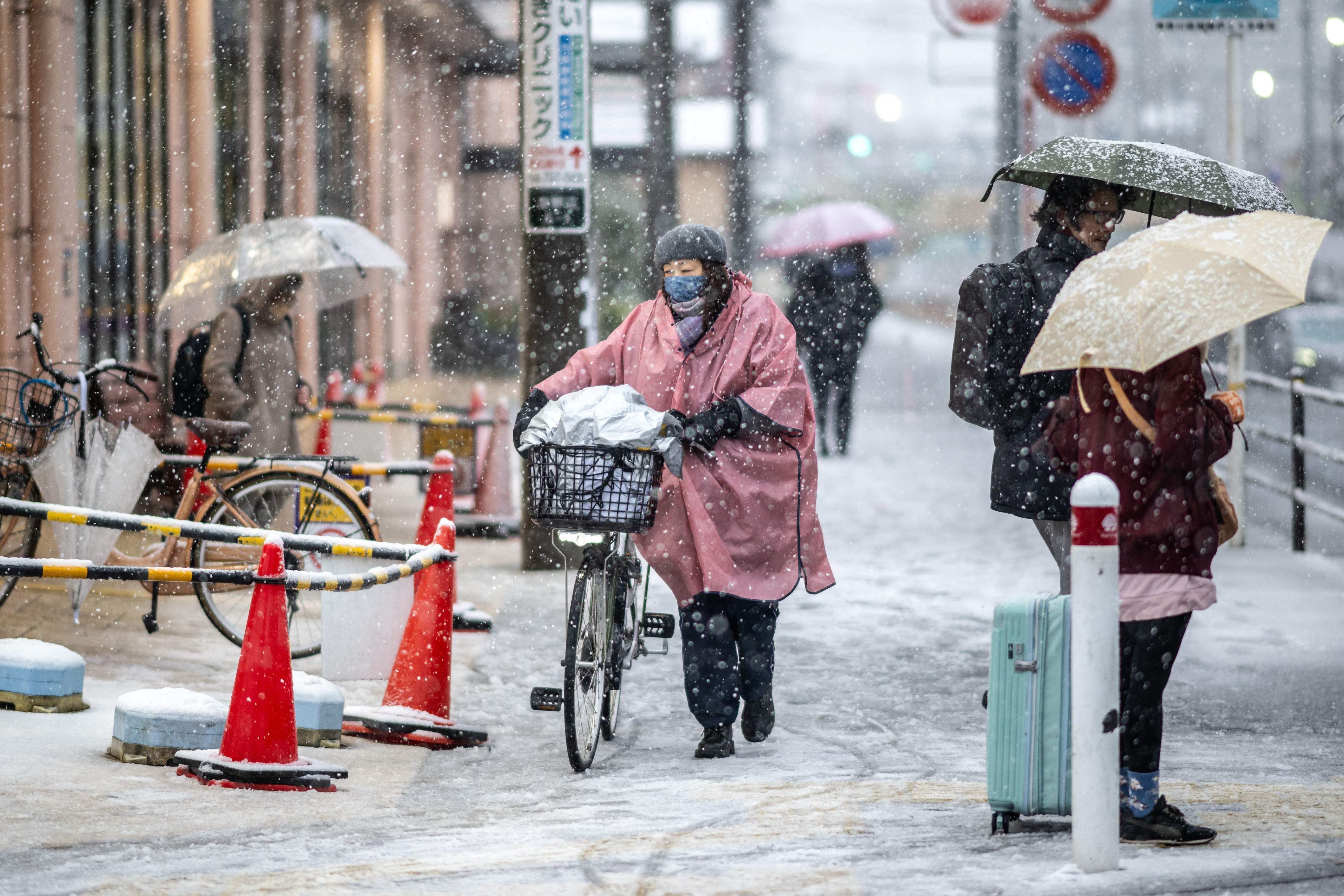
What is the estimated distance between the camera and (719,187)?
119 ft

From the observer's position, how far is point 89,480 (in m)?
7.88

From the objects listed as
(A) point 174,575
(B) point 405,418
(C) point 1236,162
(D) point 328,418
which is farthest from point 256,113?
(A) point 174,575

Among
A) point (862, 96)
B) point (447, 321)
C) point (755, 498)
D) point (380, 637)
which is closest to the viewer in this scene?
point (755, 498)

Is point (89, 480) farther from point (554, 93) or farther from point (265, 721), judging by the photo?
point (554, 93)

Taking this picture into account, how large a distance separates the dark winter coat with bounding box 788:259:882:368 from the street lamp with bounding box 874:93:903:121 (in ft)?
28.7

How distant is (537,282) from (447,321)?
20.5 metres

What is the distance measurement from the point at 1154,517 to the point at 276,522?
15.7 ft

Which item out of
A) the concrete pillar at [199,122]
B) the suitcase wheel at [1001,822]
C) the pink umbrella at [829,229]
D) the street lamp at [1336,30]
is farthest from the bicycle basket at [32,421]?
the pink umbrella at [829,229]

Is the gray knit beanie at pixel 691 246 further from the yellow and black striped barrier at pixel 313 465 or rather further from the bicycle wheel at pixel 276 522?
the bicycle wheel at pixel 276 522

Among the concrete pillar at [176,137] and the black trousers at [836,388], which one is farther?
the black trousers at [836,388]

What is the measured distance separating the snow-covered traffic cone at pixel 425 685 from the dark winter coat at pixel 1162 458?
2740 mm

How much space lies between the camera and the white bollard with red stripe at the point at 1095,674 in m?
3.97

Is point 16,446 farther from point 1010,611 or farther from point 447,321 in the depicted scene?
point 447,321

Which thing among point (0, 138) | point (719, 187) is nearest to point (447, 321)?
point (719, 187)
